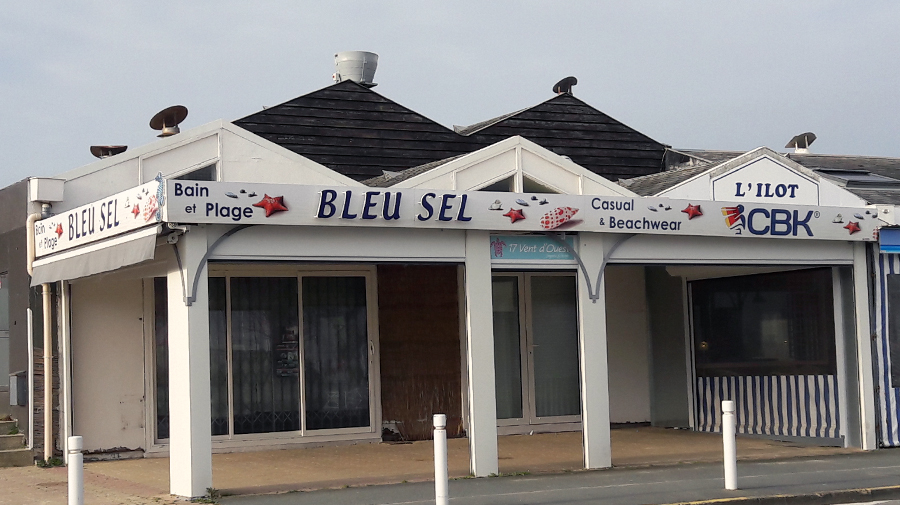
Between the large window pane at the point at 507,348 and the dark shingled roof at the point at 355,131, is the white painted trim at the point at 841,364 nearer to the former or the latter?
the large window pane at the point at 507,348

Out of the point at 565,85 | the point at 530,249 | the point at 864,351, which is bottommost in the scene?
the point at 864,351

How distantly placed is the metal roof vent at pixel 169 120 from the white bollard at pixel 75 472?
7.70 meters

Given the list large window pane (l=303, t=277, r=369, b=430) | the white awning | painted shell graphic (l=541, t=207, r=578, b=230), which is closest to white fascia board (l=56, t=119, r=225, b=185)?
the white awning

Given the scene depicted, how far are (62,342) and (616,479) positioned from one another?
7316mm

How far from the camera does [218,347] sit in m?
14.6

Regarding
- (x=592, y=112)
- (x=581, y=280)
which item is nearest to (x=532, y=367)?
(x=581, y=280)

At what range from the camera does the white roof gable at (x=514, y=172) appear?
1229cm

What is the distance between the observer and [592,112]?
19797mm

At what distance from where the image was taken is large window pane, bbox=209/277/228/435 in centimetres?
1452

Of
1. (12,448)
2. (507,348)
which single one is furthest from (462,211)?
(12,448)

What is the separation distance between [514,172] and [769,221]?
134 inches

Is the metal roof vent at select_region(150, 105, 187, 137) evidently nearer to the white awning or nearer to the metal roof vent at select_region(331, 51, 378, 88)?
the white awning

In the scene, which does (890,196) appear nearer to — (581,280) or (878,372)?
(878,372)

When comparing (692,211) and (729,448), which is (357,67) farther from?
(729,448)
